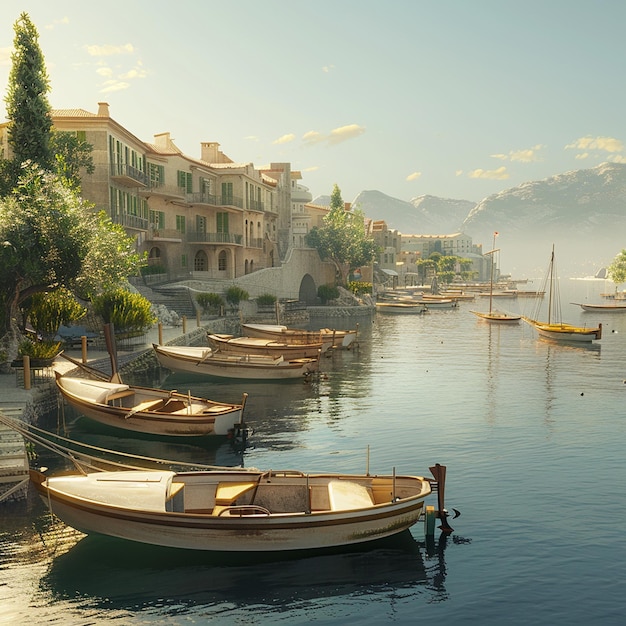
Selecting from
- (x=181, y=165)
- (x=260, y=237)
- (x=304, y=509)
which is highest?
(x=181, y=165)

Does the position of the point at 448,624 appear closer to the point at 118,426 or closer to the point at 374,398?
the point at 118,426

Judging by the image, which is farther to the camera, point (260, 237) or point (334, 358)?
point (260, 237)

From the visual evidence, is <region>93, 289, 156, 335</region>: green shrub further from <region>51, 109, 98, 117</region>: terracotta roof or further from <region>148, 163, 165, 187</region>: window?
<region>148, 163, 165, 187</region>: window

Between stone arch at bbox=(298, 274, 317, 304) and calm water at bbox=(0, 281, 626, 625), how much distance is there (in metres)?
58.9

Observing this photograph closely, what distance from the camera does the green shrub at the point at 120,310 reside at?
1581 inches

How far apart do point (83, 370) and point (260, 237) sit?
189ft

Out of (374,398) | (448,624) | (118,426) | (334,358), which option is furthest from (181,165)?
(448,624)

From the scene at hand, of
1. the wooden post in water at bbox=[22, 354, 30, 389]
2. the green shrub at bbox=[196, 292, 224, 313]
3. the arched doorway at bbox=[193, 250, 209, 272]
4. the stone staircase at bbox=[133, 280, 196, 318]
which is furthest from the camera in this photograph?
the arched doorway at bbox=[193, 250, 209, 272]

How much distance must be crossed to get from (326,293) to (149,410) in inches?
2698

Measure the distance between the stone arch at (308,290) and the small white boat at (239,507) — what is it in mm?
79940

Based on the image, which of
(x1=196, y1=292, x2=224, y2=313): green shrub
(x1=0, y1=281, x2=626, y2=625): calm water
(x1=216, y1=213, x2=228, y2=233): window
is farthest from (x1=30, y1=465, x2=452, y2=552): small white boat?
(x1=216, y1=213, x2=228, y2=233): window

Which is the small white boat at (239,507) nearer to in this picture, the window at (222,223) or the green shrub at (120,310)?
the green shrub at (120,310)

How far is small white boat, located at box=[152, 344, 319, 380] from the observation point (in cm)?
3972

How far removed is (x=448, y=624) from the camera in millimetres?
13961
